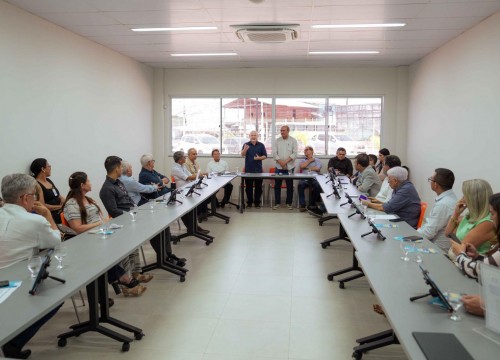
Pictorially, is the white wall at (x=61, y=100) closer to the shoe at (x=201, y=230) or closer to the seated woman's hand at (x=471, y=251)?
the shoe at (x=201, y=230)

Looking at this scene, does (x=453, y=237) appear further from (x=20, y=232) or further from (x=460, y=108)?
(x=460, y=108)

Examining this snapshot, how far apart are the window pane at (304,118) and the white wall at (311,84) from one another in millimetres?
280

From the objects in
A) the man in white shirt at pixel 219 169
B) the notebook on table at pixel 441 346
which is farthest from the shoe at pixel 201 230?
the notebook on table at pixel 441 346

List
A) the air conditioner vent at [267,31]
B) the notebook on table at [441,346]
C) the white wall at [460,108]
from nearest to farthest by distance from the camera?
the notebook on table at [441,346]
the white wall at [460,108]
the air conditioner vent at [267,31]

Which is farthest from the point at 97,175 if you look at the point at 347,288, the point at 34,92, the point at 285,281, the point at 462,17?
the point at 462,17

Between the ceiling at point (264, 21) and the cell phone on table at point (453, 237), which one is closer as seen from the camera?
the cell phone on table at point (453, 237)

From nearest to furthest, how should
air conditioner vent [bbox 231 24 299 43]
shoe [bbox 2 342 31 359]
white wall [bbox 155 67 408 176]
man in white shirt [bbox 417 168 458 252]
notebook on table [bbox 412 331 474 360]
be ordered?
notebook on table [bbox 412 331 474 360]
shoe [bbox 2 342 31 359]
man in white shirt [bbox 417 168 458 252]
air conditioner vent [bbox 231 24 299 43]
white wall [bbox 155 67 408 176]

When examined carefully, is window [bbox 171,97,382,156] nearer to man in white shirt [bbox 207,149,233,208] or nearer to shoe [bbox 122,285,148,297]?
man in white shirt [bbox 207,149,233,208]

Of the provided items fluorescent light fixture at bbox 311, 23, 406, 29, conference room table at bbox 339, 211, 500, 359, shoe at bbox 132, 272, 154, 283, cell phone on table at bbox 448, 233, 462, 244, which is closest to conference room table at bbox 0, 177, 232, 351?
shoe at bbox 132, 272, 154, 283

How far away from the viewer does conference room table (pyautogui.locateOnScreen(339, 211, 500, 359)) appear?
1936mm

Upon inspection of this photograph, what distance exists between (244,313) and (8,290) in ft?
6.57

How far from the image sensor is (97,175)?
729 centimetres

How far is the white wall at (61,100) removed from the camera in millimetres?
5184

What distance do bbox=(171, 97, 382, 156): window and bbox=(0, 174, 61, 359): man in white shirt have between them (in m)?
7.31
